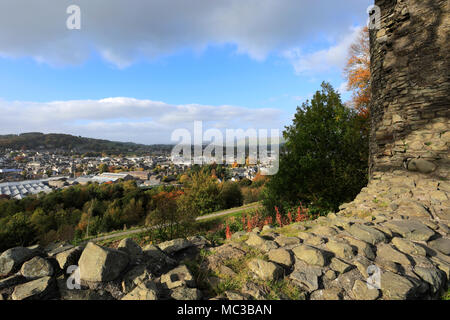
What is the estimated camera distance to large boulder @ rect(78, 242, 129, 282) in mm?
2025

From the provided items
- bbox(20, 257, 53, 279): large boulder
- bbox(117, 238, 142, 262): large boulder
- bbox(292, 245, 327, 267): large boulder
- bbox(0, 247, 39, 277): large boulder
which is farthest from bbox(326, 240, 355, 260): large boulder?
bbox(0, 247, 39, 277): large boulder

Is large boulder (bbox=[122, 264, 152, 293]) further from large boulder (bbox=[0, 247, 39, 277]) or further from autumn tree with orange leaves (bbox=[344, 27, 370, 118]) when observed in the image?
autumn tree with orange leaves (bbox=[344, 27, 370, 118])

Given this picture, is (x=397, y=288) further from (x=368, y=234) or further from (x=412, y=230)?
(x=412, y=230)

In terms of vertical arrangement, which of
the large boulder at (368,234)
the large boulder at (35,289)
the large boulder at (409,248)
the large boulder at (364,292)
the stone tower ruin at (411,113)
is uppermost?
the stone tower ruin at (411,113)

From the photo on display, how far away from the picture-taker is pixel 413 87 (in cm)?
486

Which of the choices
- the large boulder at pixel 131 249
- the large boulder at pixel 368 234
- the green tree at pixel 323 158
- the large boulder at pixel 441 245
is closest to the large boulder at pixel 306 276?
the large boulder at pixel 368 234

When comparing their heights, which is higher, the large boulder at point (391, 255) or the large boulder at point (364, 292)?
the large boulder at point (391, 255)

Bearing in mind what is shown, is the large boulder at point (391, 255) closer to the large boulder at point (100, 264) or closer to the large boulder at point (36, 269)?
the large boulder at point (100, 264)

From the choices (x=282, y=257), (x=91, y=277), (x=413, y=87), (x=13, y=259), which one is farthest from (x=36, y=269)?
(x=413, y=87)

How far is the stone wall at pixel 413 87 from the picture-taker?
4.50m

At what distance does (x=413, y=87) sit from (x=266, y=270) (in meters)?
5.61

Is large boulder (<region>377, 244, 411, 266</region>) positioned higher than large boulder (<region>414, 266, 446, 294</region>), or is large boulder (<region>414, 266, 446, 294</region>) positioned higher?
large boulder (<region>377, 244, 411, 266</region>)

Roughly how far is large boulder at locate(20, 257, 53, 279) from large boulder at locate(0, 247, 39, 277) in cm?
16

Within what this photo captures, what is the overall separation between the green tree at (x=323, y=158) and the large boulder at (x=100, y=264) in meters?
7.54
